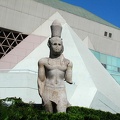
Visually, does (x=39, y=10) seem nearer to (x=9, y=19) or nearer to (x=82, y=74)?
(x=9, y=19)

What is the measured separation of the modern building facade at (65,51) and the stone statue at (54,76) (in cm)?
1196

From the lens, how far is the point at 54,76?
37.2 feet

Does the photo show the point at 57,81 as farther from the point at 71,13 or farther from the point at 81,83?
the point at 71,13

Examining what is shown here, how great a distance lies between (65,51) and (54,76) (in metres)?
18.0

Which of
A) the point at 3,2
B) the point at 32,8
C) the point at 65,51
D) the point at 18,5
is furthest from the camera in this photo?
the point at 32,8

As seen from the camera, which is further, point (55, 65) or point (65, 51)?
point (65, 51)

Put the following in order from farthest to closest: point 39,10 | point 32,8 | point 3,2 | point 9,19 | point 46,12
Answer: point 46,12
point 39,10
point 32,8
point 9,19
point 3,2

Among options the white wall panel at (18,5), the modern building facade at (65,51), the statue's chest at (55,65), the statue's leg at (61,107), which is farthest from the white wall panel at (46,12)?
the statue's leg at (61,107)

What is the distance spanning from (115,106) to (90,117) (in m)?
16.5

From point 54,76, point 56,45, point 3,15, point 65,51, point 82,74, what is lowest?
point 54,76

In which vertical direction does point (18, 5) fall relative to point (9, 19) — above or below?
above

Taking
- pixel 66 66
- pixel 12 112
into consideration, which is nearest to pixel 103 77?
pixel 66 66

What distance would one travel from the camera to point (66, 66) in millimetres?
11453

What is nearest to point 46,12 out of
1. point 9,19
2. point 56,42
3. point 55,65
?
point 9,19
